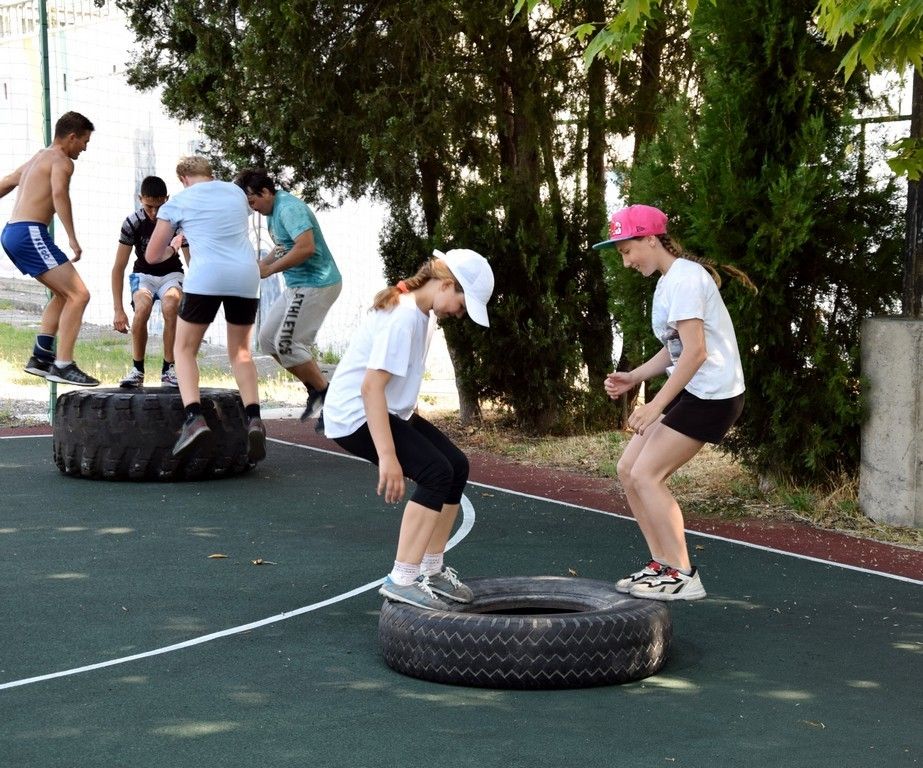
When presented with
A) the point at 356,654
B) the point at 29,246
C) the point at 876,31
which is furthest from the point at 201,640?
the point at 29,246

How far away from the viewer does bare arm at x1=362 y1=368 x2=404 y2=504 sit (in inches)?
200

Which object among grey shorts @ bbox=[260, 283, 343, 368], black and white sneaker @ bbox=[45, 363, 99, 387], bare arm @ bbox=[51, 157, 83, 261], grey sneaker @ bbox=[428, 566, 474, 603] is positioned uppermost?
bare arm @ bbox=[51, 157, 83, 261]

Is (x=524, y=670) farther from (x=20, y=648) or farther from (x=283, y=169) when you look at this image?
(x=283, y=169)

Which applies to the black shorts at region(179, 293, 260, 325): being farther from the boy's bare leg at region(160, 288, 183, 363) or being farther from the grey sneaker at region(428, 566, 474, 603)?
the grey sneaker at region(428, 566, 474, 603)

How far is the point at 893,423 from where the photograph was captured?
7910mm

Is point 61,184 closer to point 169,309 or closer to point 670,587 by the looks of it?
point 169,309

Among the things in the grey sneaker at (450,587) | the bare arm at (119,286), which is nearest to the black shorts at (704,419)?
the grey sneaker at (450,587)

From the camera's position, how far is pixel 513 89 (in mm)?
11750

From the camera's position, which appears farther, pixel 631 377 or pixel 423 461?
pixel 631 377

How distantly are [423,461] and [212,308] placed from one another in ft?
12.6

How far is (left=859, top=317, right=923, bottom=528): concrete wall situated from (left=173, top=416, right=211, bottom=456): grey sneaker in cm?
415

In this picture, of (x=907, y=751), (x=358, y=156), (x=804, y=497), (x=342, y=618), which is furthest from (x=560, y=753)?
(x=358, y=156)

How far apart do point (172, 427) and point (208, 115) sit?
3.76 metres

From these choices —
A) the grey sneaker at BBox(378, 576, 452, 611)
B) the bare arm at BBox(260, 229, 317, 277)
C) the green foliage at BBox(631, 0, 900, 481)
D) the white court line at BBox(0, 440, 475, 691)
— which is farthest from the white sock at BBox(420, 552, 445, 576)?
the bare arm at BBox(260, 229, 317, 277)
